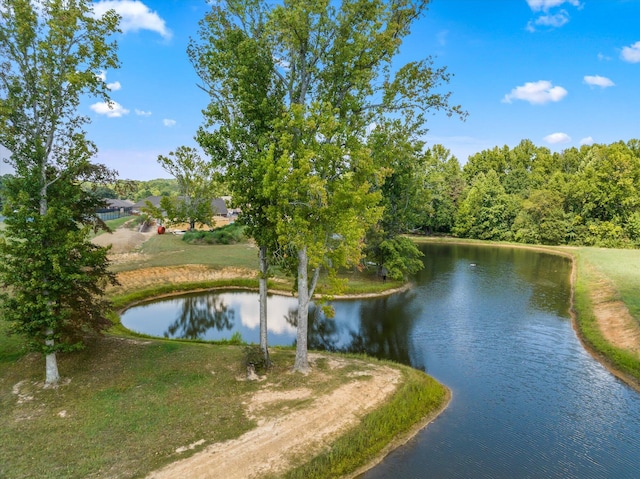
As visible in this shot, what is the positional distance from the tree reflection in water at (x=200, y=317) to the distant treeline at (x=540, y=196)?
3934 centimetres

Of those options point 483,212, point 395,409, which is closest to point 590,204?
point 483,212

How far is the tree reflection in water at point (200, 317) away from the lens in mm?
28305

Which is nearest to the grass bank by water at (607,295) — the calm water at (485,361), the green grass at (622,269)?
the green grass at (622,269)

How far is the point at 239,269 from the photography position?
42.3m

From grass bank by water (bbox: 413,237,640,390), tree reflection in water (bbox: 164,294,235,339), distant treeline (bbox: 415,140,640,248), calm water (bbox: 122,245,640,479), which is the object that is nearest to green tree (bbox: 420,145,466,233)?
distant treeline (bbox: 415,140,640,248)

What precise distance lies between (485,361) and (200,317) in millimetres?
20490

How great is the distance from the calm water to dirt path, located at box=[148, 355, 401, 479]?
2.14 m

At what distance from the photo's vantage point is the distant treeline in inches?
2906

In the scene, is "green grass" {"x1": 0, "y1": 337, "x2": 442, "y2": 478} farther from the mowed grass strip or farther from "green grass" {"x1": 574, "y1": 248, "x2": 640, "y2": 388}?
"green grass" {"x1": 574, "y1": 248, "x2": 640, "y2": 388}

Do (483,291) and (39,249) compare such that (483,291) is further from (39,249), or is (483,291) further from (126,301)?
(39,249)

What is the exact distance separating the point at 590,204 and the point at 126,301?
79.1m

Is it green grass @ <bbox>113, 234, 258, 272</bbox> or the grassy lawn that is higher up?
green grass @ <bbox>113, 234, 258, 272</bbox>

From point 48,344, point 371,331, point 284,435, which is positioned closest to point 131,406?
point 48,344

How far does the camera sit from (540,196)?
78.5m
